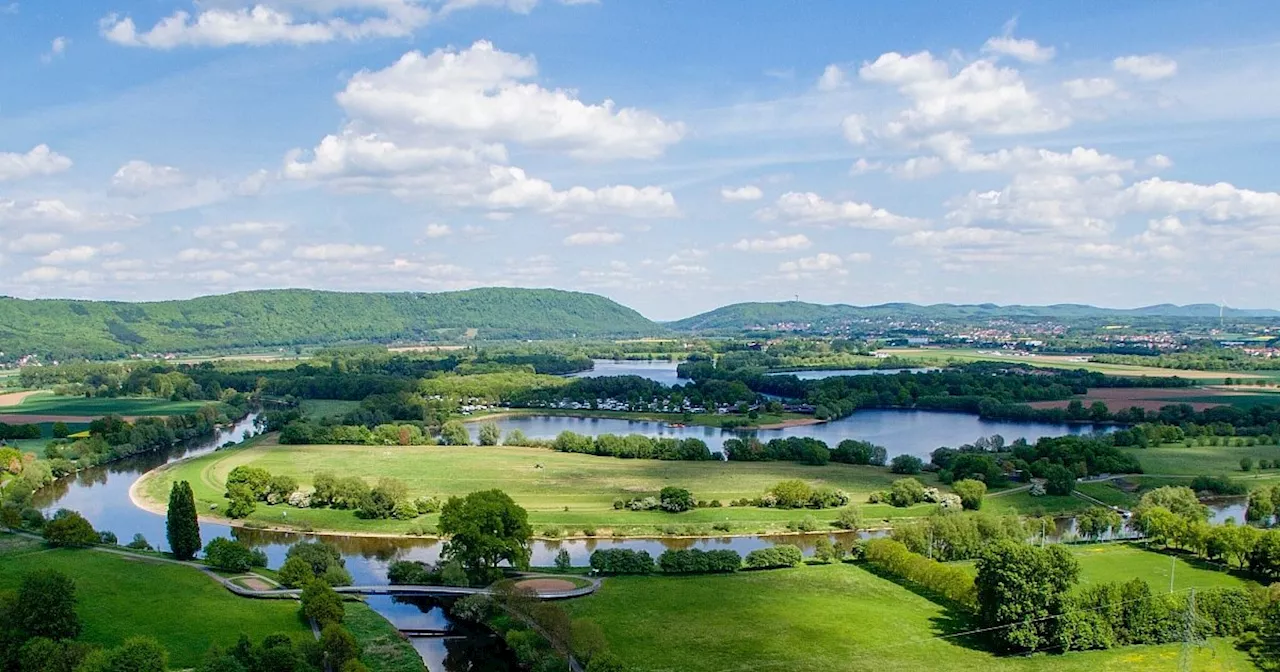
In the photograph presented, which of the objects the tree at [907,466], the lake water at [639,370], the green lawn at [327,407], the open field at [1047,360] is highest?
the open field at [1047,360]

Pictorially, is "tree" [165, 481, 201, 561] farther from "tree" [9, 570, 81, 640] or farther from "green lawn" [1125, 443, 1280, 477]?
"green lawn" [1125, 443, 1280, 477]

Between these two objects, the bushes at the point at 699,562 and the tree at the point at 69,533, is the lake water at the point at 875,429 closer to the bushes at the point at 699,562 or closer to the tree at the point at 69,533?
the bushes at the point at 699,562

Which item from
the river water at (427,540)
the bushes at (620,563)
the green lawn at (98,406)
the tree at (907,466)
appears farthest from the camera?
the green lawn at (98,406)

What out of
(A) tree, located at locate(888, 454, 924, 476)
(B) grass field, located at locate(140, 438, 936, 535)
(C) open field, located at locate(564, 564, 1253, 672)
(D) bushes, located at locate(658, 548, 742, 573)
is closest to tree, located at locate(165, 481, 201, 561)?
(B) grass field, located at locate(140, 438, 936, 535)

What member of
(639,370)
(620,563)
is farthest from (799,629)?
(639,370)

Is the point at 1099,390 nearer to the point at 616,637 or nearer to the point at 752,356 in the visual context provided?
the point at 752,356

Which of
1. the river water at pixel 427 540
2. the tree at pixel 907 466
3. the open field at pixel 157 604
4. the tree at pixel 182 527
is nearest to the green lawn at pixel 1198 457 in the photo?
the river water at pixel 427 540

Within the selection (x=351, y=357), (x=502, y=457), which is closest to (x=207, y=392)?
(x=351, y=357)
